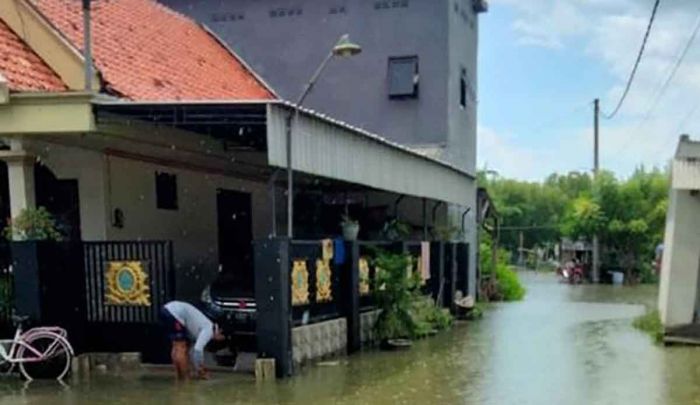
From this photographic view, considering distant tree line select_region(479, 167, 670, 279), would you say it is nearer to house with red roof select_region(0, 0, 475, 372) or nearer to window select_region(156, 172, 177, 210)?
house with red roof select_region(0, 0, 475, 372)

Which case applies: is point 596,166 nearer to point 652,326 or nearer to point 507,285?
point 507,285

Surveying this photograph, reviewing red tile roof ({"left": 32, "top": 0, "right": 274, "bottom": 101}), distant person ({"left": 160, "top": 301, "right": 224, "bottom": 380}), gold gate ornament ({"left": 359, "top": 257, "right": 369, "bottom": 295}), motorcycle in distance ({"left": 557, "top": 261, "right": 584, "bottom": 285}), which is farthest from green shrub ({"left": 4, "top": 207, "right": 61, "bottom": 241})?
motorcycle in distance ({"left": 557, "top": 261, "right": 584, "bottom": 285})

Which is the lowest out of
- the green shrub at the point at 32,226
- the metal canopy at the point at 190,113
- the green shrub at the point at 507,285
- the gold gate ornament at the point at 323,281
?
the green shrub at the point at 507,285

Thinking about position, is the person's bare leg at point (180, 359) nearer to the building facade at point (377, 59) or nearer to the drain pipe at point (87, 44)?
the drain pipe at point (87, 44)

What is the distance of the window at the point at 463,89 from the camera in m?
20.9

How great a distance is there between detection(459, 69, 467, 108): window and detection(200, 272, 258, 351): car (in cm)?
1131

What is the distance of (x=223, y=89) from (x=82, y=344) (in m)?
7.17

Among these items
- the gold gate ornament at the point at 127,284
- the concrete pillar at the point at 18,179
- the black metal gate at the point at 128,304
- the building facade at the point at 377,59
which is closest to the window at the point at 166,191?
the black metal gate at the point at 128,304

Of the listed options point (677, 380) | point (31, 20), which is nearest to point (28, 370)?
point (31, 20)

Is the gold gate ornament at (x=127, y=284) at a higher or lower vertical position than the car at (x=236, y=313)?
higher

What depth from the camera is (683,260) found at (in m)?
12.6

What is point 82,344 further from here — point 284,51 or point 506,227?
point 506,227

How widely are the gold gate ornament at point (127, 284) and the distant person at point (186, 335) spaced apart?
0.56 m

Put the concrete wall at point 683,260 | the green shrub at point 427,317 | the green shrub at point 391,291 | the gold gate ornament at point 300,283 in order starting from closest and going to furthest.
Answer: the gold gate ornament at point 300,283 → the concrete wall at point 683,260 → the green shrub at point 391,291 → the green shrub at point 427,317
